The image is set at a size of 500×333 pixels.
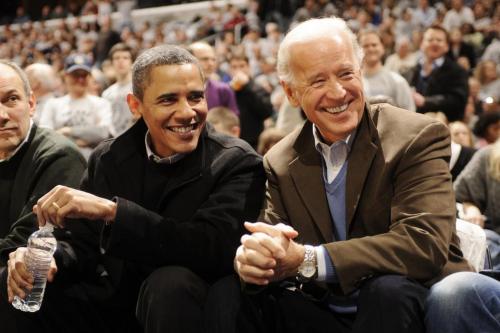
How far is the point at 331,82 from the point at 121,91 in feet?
13.2

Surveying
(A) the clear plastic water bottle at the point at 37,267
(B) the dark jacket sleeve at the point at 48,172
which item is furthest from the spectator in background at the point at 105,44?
(A) the clear plastic water bottle at the point at 37,267

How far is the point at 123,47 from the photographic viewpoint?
6680 millimetres

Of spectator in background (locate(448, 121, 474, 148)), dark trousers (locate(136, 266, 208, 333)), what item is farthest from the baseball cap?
dark trousers (locate(136, 266, 208, 333))

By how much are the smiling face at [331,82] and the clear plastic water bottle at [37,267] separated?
0.93 metres

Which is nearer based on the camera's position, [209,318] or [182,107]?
[209,318]

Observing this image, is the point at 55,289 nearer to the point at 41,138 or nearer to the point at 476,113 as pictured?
the point at 41,138

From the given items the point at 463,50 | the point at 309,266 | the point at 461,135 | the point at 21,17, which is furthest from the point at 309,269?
the point at 21,17

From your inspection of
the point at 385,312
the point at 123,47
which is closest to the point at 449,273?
the point at 385,312

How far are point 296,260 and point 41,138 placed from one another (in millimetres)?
1397

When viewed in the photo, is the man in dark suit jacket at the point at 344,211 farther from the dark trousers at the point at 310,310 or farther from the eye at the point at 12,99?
the eye at the point at 12,99

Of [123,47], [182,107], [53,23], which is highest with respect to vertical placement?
[182,107]

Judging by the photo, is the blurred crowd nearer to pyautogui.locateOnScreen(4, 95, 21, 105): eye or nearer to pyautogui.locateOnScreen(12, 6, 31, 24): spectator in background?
pyautogui.locateOnScreen(12, 6, 31, 24): spectator in background

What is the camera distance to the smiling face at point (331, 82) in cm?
226

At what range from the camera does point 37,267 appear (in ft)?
7.77
